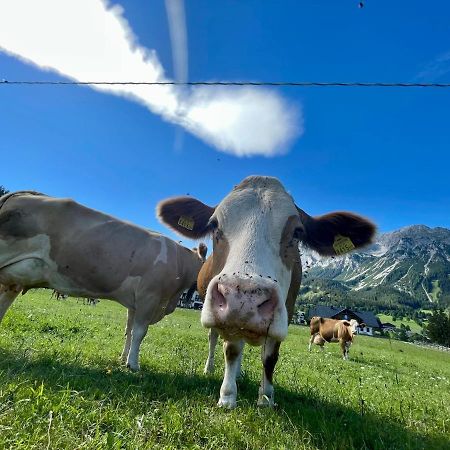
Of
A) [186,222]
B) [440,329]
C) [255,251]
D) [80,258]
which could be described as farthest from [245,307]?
[440,329]

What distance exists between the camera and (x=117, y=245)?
6988 millimetres

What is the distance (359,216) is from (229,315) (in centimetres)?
343

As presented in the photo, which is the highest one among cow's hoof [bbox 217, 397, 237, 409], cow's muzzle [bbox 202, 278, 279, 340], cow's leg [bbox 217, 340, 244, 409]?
cow's muzzle [bbox 202, 278, 279, 340]

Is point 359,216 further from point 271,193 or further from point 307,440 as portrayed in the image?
point 307,440

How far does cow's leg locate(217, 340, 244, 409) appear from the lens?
4.47 metres

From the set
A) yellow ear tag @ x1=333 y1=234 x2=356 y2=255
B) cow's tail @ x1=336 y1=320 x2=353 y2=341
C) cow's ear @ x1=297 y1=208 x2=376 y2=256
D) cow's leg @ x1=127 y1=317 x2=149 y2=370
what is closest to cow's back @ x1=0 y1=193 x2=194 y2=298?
cow's leg @ x1=127 y1=317 x2=149 y2=370

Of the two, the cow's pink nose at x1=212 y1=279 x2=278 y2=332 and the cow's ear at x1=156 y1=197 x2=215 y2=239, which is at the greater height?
the cow's ear at x1=156 y1=197 x2=215 y2=239

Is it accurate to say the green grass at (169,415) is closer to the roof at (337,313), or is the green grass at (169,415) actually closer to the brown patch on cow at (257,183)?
the brown patch on cow at (257,183)

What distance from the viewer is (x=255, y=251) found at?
3.78 meters

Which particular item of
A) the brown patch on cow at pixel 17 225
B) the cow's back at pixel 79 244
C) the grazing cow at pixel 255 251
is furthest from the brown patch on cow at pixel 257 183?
the brown patch on cow at pixel 17 225

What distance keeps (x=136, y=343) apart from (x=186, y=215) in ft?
8.02

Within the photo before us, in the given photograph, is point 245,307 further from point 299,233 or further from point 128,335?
point 128,335

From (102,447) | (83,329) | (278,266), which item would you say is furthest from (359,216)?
(83,329)

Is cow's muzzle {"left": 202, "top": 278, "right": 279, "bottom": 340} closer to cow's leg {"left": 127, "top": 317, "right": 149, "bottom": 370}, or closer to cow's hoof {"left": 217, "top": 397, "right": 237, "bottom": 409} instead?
cow's hoof {"left": 217, "top": 397, "right": 237, "bottom": 409}
